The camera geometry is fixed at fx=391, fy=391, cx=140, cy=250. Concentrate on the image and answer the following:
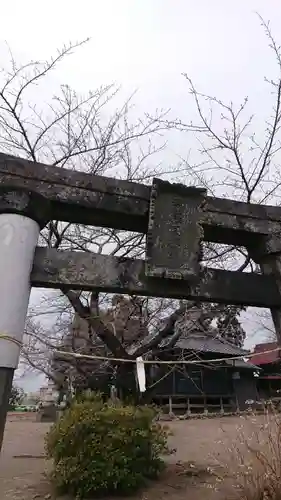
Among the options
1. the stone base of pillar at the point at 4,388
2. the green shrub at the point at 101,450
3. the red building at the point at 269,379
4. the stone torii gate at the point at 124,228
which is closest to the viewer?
the stone base of pillar at the point at 4,388

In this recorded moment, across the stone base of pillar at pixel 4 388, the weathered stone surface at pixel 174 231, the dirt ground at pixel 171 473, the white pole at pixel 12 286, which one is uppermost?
the weathered stone surface at pixel 174 231

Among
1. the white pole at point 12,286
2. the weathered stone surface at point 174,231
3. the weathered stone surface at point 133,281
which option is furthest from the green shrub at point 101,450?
the weathered stone surface at point 174,231

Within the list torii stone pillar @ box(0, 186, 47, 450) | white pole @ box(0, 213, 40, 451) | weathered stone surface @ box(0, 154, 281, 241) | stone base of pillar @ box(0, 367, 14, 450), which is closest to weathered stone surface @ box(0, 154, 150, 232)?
weathered stone surface @ box(0, 154, 281, 241)

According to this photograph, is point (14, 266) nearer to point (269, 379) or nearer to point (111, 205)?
point (111, 205)

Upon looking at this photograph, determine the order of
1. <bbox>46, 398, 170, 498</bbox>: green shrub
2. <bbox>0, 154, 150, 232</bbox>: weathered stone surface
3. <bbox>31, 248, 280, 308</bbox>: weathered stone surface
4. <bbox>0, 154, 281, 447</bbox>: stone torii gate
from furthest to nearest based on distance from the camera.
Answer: <bbox>46, 398, 170, 498</bbox>: green shrub
<bbox>0, 154, 150, 232</bbox>: weathered stone surface
<bbox>31, 248, 280, 308</bbox>: weathered stone surface
<bbox>0, 154, 281, 447</bbox>: stone torii gate

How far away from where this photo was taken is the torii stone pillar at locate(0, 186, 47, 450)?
330cm

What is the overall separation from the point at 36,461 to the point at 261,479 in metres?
6.27

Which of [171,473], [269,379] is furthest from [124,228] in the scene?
[269,379]

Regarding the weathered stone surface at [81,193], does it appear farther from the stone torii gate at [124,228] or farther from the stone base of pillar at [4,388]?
the stone base of pillar at [4,388]

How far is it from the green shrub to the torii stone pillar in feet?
8.47

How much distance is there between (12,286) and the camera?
348cm

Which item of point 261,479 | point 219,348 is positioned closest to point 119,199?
point 261,479

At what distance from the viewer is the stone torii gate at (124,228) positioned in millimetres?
3611

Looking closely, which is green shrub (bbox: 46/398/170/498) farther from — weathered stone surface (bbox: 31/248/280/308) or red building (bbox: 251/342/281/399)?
red building (bbox: 251/342/281/399)
